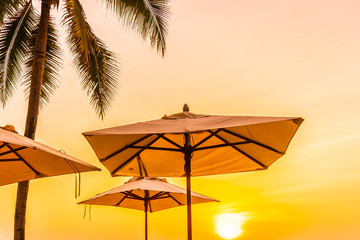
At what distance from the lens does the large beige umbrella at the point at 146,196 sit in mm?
7887

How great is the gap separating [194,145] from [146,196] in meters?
4.55

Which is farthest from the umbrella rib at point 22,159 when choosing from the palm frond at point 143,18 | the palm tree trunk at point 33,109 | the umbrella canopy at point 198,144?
the palm frond at point 143,18

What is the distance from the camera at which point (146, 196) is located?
9.59m

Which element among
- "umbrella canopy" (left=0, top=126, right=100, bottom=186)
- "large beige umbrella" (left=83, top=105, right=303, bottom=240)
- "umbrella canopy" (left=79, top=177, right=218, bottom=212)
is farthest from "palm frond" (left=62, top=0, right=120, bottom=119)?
"umbrella canopy" (left=0, top=126, right=100, bottom=186)

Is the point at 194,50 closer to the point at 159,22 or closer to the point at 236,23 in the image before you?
the point at 236,23

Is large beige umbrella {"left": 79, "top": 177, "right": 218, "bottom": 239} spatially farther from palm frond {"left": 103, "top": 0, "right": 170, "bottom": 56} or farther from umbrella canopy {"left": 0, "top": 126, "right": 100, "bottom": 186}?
palm frond {"left": 103, "top": 0, "right": 170, "bottom": 56}

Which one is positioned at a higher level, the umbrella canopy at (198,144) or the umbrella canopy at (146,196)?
the umbrella canopy at (198,144)

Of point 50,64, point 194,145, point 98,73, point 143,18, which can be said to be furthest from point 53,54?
point 194,145

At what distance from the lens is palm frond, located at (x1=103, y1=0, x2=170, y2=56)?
29.2 ft

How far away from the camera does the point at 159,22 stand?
919 centimetres

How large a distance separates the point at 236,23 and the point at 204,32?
3.84ft

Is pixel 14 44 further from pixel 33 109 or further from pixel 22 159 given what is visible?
pixel 22 159

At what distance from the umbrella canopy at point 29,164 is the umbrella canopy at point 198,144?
367mm

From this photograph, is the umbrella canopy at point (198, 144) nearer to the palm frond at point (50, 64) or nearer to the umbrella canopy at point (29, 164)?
the umbrella canopy at point (29, 164)
